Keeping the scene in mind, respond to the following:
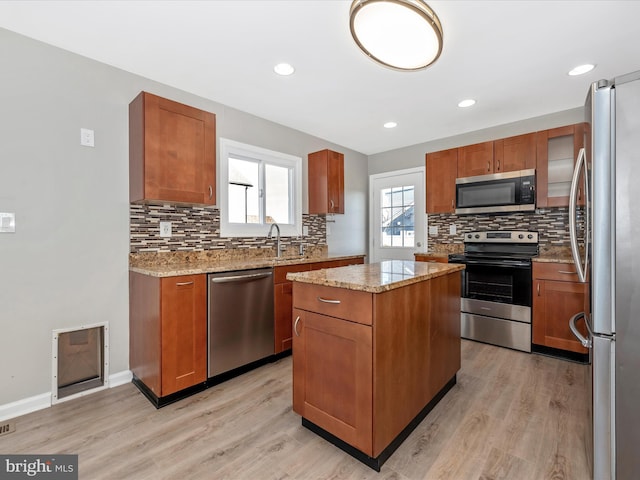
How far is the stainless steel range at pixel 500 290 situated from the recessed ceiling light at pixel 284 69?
2.56 meters

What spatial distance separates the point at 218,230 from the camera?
3084mm

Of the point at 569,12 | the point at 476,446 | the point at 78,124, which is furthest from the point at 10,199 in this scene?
the point at 569,12

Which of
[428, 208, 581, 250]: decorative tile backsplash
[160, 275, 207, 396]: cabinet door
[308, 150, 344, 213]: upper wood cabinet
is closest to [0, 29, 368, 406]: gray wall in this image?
[160, 275, 207, 396]: cabinet door

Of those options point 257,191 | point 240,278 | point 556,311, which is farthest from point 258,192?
point 556,311

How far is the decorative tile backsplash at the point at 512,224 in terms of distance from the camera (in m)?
3.36

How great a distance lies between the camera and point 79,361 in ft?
7.61

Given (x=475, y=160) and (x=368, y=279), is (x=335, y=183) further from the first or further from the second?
(x=368, y=279)

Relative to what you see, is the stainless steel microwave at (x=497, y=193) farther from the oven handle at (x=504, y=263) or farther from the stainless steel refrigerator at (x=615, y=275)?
the stainless steel refrigerator at (x=615, y=275)

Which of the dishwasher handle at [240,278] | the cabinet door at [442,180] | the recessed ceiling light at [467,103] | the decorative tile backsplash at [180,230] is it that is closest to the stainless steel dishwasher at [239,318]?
the dishwasher handle at [240,278]

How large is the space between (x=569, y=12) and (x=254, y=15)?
1.88 metres

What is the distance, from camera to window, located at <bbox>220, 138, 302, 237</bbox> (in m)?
3.18

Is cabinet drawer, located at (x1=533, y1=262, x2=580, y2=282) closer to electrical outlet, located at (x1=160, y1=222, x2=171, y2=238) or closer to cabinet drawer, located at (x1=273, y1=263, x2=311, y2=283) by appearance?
cabinet drawer, located at (x1=273, y1=263, x2=311, y2=283)

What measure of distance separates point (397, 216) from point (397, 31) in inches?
135

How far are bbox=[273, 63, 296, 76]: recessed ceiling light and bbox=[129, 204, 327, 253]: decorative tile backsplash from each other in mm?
1371
